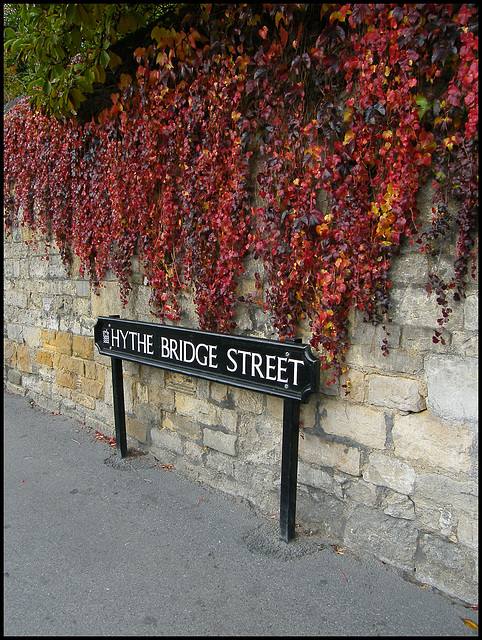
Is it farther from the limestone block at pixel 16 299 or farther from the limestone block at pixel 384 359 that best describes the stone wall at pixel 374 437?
the limestone block at pixel 16 299

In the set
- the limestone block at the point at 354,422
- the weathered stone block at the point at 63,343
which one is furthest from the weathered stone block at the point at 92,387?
the limestone block at the point at 354,422

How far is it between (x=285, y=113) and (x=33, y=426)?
13.5 feet

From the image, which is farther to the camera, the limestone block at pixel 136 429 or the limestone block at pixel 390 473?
the limestone block at pixel 136 429

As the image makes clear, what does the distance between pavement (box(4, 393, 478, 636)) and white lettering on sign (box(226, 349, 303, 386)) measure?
1.04 m

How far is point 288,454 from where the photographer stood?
2938 millimetres

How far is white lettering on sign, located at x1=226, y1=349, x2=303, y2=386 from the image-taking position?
2861 mm

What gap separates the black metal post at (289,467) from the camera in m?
2.90

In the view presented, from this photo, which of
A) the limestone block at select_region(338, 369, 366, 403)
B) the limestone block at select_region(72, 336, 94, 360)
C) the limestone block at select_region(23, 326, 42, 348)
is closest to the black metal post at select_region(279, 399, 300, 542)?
Answer: the limestone block at select_region(338, 369, 366, 403)

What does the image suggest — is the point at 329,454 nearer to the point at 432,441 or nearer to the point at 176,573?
the point at 432,441

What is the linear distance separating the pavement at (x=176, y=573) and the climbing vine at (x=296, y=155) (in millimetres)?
1207

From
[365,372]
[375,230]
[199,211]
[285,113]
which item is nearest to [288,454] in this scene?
[365,372]

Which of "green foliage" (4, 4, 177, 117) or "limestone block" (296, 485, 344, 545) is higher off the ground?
"green foliage" (4, 4, 177, 117)

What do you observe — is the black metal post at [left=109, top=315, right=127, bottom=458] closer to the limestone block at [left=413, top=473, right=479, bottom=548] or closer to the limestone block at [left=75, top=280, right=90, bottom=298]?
the limestone block at [left=75, top=280, right=90, bottom=298]

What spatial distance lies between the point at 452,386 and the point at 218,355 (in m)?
1.49
